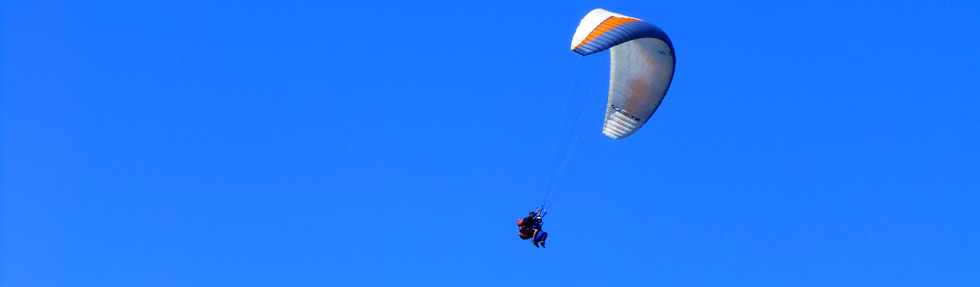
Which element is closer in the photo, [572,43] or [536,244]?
[572,43]

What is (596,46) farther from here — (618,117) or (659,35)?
(618,117)

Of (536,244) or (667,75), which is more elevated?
(667,75)

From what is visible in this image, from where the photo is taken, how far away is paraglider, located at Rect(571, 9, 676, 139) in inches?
2236

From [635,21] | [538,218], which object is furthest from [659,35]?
[538,218]

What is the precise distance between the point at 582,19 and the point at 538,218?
6111mm

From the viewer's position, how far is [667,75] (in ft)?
194

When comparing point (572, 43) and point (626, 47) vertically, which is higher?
point (626, 47)

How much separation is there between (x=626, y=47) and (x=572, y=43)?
6565 millimetres

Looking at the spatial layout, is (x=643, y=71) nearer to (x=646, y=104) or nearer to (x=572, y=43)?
(x=646, y=104)

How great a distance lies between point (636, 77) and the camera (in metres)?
59.8

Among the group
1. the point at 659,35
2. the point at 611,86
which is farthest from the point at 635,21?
the point at 611,86

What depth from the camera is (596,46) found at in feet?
178

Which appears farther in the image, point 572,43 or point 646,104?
point 646,104

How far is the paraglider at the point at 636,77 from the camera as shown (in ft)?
186
